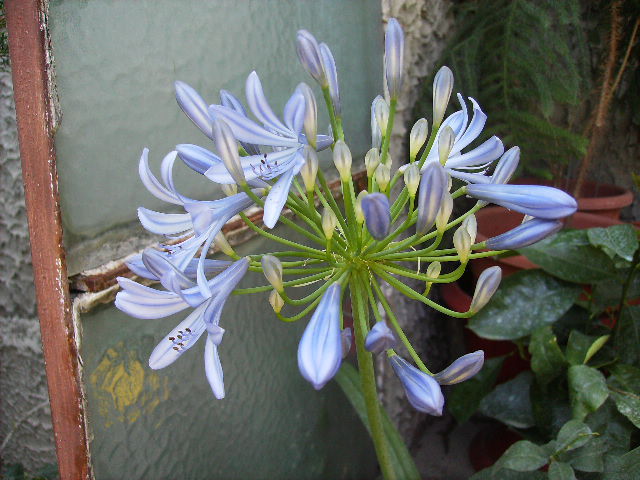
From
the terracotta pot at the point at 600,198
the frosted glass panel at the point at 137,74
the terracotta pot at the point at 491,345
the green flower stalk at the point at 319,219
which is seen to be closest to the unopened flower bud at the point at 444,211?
the green flower stalk at the point at 319,219

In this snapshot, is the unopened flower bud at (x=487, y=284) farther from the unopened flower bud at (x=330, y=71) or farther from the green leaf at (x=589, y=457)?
the green leaf at (x=589, y=457)

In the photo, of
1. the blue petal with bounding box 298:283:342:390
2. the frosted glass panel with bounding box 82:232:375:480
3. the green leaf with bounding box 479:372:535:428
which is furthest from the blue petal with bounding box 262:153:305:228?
the green leaf with bounding box 479:372:535:428

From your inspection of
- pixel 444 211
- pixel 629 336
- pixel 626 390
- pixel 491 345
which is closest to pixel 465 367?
pixel 444 211

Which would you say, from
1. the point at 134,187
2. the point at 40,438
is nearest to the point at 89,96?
the point at 134,187

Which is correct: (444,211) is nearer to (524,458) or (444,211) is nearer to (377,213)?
(377,213)

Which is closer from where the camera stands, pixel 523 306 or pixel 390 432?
pixel 390 432

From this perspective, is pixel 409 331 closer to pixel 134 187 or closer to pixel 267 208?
pixel 134 187
